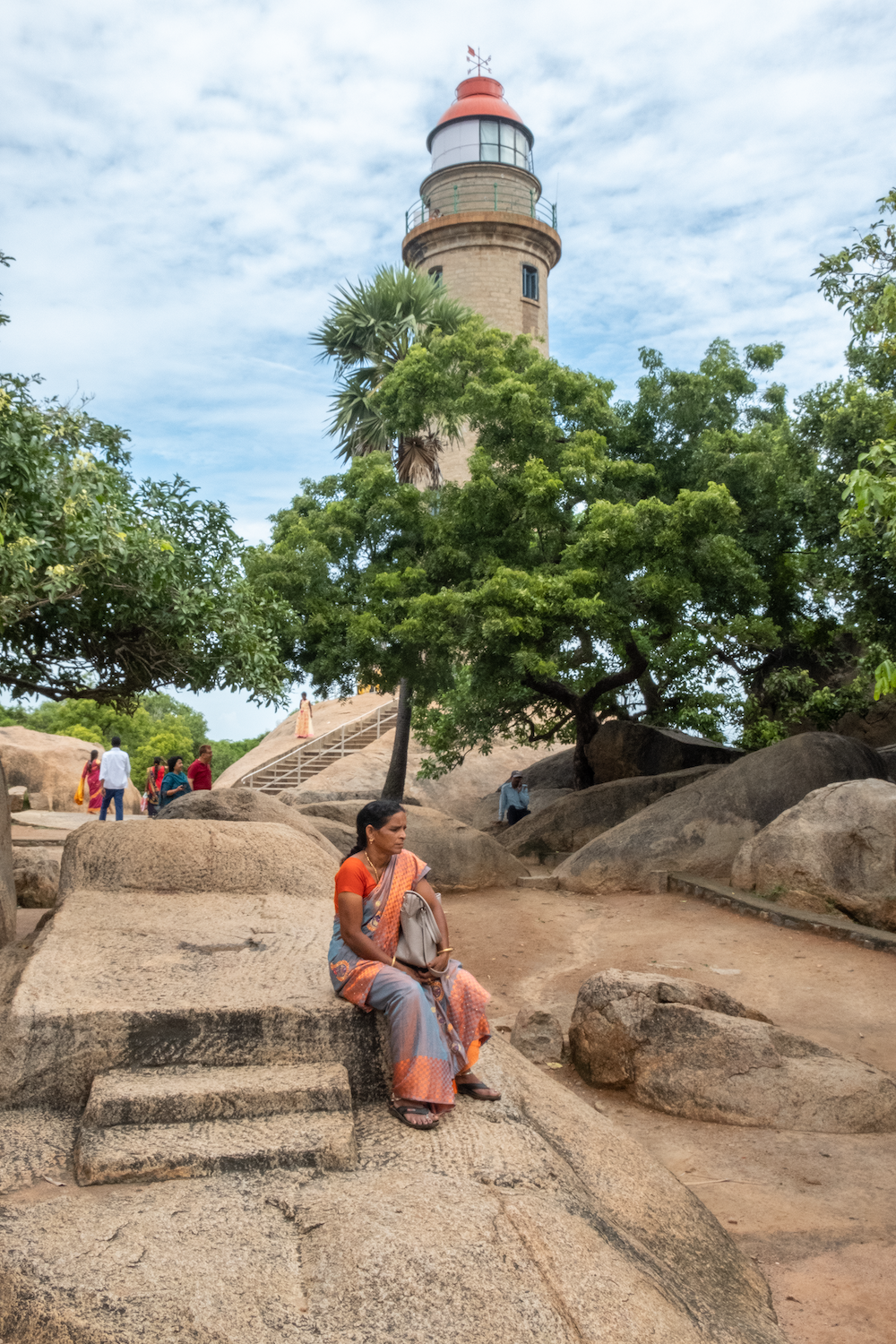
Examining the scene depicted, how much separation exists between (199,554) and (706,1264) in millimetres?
6413

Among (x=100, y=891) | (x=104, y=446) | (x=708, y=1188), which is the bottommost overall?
(x=708, y=1188)

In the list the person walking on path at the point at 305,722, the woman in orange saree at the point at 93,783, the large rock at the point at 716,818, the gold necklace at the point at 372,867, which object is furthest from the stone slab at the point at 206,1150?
the person walking on path at the point at 305,722

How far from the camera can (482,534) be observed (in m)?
17.0

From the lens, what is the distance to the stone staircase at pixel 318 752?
27.1m

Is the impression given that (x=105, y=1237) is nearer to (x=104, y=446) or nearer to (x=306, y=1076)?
(x=306, y=1076)

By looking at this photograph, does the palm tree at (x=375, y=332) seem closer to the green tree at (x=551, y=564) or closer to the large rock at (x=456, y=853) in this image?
the green tree at (x=551, y=564)

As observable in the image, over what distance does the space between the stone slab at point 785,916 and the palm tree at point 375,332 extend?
14.2m

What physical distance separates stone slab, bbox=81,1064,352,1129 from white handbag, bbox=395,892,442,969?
577 mm

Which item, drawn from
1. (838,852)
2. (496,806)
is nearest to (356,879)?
(838,852)

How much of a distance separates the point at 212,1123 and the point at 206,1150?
249 millimetres

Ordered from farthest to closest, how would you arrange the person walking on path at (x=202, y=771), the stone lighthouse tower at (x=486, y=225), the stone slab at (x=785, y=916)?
1. the stone lighthouse tower at (x=486, y=225)
2. the person walking on path at (x=202, y=771)
3. the stone slab at (x=785, y=916)

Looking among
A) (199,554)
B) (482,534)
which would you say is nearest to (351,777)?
(482,534)

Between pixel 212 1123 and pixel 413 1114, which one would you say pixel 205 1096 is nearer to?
pixel 212 1123

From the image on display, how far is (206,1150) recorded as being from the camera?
12.4 ft
